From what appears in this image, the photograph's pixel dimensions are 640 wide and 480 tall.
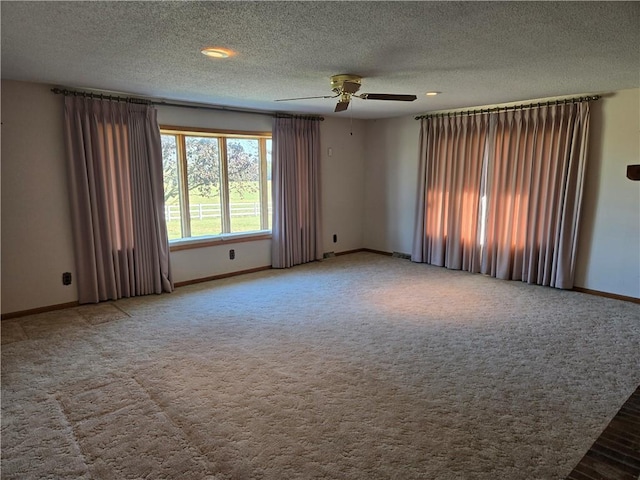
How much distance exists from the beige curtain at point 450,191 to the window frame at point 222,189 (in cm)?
231

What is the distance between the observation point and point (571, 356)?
325 centimetres

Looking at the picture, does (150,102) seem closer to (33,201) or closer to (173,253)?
(33,201)

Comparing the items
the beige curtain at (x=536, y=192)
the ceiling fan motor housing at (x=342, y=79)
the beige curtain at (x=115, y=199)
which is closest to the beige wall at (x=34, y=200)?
the beige curtain at (x=115, y=199)

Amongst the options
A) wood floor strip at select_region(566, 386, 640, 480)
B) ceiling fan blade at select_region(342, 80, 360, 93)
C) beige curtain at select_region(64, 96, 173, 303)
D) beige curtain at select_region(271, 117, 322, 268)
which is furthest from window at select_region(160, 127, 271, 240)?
wood floor strip at select_region(566, 386, 640, 480)

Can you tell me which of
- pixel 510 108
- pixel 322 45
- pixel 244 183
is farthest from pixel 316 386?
pixel 510 108

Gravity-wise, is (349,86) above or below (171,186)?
above

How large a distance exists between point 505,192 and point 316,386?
383 centimetres

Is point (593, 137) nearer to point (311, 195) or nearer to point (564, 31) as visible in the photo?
point (564, 31)

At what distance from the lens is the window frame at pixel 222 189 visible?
508cm

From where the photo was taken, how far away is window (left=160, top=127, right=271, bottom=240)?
5.09m

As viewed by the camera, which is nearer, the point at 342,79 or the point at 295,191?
the point at 342,79

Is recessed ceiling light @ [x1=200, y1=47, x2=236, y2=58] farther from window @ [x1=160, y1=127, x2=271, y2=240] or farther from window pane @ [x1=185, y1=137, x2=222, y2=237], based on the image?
window pane @ [x1=185, y1=137, x2=222, y2=237]

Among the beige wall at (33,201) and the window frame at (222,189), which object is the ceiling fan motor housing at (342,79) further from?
the beige wall at (33,201)

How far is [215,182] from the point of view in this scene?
5457 mm
